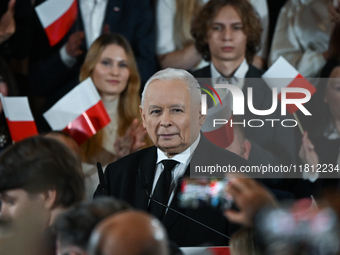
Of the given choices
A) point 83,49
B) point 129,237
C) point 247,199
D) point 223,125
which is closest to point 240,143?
point 223,125

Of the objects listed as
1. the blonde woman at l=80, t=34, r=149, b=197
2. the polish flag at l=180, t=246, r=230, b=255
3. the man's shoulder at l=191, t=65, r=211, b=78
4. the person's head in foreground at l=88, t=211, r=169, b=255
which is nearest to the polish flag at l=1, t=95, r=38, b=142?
the blonde woman at l=80, t=34, r=149, b=197

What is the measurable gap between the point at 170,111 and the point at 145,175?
13.7 inches

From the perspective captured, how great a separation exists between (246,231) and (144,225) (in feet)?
1.95

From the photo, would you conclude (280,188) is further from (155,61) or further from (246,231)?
(246,231)

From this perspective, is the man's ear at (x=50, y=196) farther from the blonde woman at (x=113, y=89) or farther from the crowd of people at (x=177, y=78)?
the blonde woman at (x=113, y=89)

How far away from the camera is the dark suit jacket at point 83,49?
4645mm

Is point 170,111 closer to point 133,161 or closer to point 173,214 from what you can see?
A: point 133,161

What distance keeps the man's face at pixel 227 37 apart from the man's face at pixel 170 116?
6.94 ft

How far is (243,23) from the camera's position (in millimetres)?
4418

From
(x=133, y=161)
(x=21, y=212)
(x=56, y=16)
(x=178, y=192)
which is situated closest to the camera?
(x=21, y=212)

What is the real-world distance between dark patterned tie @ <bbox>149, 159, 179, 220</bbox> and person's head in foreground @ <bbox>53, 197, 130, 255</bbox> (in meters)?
0.94

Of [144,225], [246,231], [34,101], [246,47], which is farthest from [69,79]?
[144,225]

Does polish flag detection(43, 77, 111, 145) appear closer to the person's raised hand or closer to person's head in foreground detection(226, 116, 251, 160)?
person's head in foreground detection(226, 116, 251, 160)

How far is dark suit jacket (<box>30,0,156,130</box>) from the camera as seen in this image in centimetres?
464
